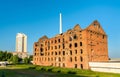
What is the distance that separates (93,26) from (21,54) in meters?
128

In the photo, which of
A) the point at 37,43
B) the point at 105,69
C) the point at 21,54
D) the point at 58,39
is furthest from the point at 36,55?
the point at 21,54

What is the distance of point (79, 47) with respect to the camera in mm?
61406

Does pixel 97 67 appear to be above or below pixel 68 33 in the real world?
below

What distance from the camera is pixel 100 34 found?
65375mm

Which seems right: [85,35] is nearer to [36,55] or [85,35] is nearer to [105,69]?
[105,69]

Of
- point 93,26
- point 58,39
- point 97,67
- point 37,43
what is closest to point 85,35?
point 93,26

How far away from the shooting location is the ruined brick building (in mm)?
59406

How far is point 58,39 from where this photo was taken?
73.1 metres

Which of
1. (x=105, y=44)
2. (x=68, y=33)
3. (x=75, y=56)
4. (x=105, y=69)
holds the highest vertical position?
(x=68, y=33)

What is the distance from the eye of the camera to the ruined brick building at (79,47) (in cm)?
5941

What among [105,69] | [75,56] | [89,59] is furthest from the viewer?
[75,56]

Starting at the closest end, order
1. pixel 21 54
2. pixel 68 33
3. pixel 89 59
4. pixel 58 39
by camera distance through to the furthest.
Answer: pixel 89 59 → pixel 68 33 → pixel 58 39 → pixel 21 54

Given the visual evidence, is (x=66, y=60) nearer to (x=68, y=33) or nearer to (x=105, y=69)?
(x=68, y=33)

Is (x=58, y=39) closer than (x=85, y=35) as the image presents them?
No
